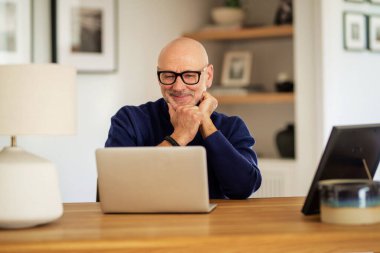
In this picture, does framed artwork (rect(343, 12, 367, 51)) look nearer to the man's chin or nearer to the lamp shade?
the man's chin

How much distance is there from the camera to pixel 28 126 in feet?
6.66

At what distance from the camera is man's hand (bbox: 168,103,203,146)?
9.18ft

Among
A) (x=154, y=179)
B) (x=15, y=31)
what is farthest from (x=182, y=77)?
(x=15, y=31)

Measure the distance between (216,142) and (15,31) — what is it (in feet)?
7.94

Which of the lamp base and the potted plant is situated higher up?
the potted plant

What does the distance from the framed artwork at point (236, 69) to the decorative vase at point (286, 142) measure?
1.65 feet

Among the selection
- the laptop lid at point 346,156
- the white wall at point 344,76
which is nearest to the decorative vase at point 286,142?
the white wall at point 344,76

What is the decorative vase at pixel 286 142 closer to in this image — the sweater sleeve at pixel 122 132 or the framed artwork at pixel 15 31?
the framed artwork at pixel 15 31

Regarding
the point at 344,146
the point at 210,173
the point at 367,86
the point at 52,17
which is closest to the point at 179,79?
the point at 210,173

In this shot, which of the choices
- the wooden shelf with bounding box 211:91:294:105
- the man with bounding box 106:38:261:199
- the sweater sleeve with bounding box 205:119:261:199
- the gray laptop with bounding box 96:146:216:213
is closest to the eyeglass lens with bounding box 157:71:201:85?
the man with bounding box 106:38:261:199

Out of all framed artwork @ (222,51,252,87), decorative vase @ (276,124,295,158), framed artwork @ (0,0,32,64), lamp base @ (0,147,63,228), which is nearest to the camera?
lamp base @ (0,147,63,228)

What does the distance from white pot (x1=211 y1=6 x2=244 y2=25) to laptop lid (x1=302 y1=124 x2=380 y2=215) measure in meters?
3.45

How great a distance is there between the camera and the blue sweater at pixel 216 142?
272 cm

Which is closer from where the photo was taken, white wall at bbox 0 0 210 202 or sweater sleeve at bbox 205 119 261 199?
sweater sleeve at bbox 205 119 261 199
